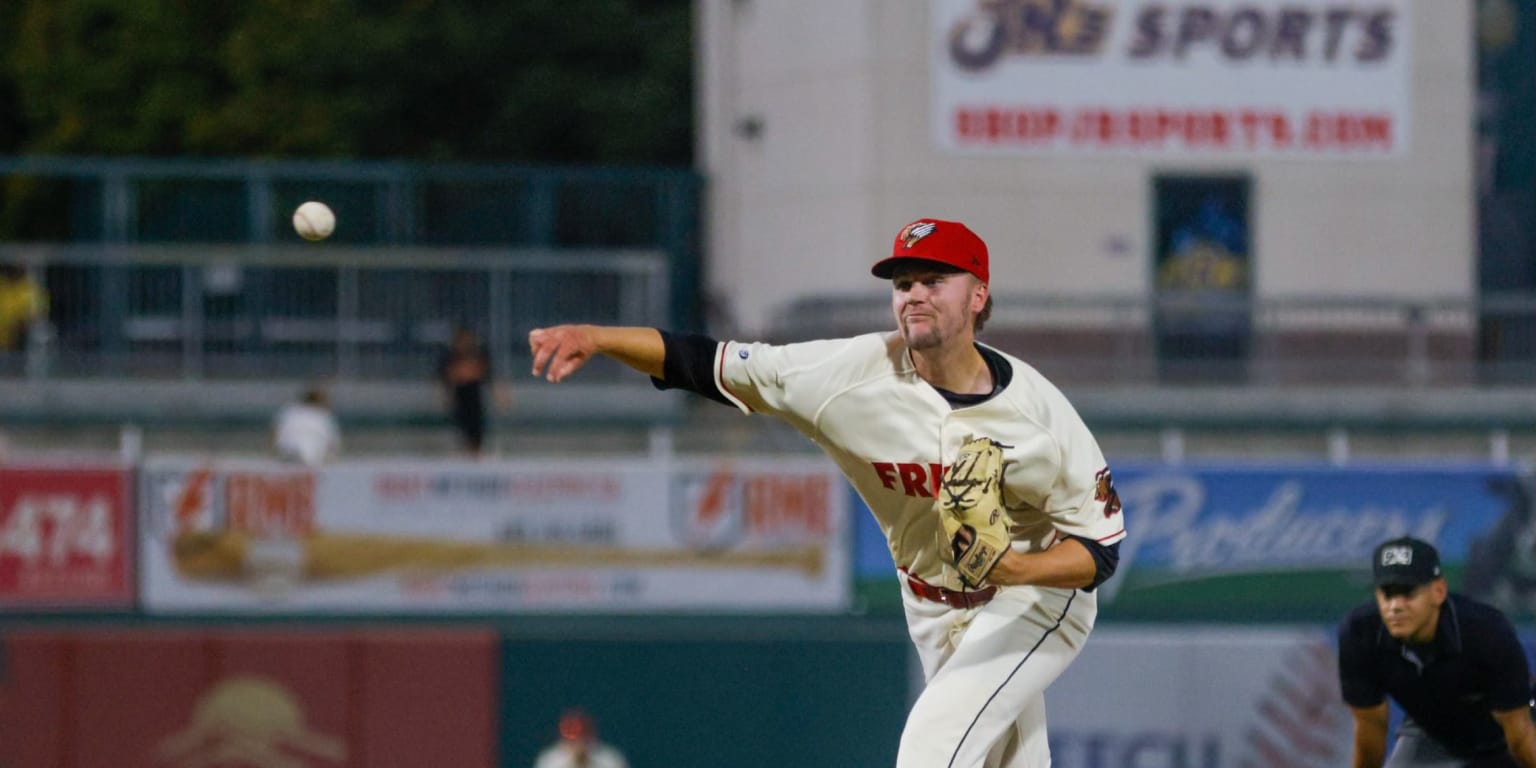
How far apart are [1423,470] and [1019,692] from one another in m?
11.7

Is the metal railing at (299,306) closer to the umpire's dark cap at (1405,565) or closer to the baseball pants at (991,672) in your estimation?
the umpire's dark cap at (1405,565)

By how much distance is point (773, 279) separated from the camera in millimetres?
24984

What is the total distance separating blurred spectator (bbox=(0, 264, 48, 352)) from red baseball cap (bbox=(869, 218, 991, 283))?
50.2 ft

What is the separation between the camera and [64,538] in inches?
675

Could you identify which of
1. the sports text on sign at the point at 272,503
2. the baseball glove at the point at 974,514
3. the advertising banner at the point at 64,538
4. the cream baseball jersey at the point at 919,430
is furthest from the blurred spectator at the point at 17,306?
the baseball glove at the point at 974,514

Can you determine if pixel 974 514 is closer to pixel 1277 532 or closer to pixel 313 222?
pixel 313 222

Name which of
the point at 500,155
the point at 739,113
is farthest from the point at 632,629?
the point at 500,155

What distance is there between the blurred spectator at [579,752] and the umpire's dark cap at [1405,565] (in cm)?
761

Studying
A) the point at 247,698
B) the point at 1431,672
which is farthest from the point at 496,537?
the point at 1431,672

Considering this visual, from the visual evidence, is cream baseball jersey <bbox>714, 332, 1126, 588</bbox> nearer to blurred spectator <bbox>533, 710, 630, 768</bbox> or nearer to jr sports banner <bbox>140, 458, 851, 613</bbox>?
blurred spectator <bbox>533, 710, 630, 768</bbox>

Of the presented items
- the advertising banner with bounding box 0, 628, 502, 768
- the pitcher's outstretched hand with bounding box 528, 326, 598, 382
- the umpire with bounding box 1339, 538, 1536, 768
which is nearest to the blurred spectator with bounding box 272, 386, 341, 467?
the advertising banner with bounding box 0, 628, 502, 768

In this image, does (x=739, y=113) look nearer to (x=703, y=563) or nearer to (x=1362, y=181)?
(x=1362, y=181)

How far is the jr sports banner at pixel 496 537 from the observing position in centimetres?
1714

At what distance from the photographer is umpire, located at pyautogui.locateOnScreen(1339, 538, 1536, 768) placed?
7469mm
